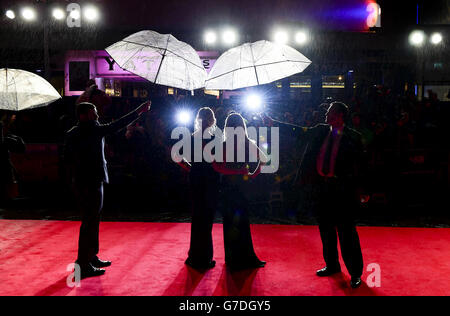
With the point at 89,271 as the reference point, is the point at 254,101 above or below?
above

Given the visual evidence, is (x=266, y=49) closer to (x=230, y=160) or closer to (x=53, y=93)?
(x=230, y=160)

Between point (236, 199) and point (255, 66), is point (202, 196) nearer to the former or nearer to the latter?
point (236, 199)

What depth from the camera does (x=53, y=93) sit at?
19.6 feet

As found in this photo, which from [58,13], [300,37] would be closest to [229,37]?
[300,37]

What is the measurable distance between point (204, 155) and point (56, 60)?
13172 millimetres

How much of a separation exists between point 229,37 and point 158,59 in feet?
34.7

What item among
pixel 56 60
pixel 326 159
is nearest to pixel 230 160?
pixel 326 159

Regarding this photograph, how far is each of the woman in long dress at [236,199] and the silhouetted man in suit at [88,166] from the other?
1.14 m

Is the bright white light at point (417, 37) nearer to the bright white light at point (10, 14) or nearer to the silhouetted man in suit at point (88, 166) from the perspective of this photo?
the silhouetted man in suit at point (88, 166)

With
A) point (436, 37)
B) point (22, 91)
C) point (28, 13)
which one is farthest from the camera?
point (436, 37)

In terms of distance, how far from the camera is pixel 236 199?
5098mm

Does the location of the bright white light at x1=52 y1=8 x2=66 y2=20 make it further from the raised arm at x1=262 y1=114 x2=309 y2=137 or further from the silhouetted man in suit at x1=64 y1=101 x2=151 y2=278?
the raised arm at x1=262 y1=114 x2=309 y2=137

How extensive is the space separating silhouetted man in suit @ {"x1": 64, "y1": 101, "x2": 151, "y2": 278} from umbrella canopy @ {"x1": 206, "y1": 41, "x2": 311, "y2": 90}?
51.6 inches

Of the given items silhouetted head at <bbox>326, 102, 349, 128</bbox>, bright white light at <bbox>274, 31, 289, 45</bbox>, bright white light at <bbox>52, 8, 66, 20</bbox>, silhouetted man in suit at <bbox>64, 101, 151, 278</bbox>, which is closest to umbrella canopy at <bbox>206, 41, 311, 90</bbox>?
silhouetted head at <bbox>326, 102, 349, 128</bbox>
